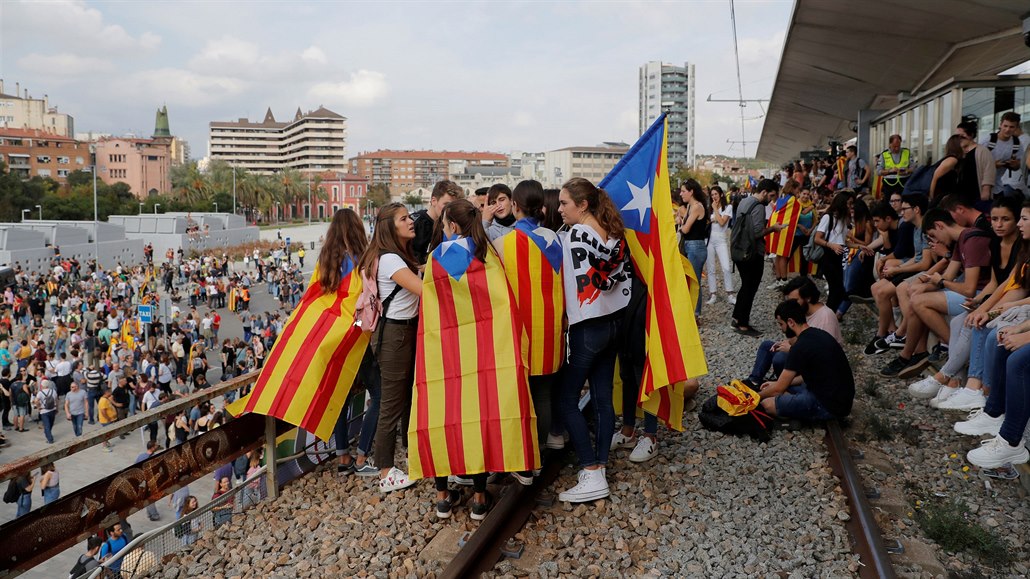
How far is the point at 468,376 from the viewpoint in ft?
15.1

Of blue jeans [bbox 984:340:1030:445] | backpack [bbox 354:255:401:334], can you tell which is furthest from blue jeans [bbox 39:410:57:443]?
blue jeans [bbox 984:340:1030:445]

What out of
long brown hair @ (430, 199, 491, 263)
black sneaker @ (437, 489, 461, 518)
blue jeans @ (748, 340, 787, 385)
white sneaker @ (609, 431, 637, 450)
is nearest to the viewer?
long brown hair @ (430, 199, 491, 263)

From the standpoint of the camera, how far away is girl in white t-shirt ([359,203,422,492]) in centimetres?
479

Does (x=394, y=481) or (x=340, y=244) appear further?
(x=340, y=244)

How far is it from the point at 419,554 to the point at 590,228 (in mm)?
2210

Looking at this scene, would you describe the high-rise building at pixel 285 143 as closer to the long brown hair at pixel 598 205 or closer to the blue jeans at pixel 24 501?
the blue jeans at pixel 24 501

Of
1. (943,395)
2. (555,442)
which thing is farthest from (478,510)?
(943,395)

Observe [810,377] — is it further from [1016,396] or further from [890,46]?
[890,46]

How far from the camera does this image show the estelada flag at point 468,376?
4508 mm

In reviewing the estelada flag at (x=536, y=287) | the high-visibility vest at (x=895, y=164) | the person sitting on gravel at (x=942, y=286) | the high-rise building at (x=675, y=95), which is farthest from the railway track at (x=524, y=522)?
the high-rise building at (x=675, y=95)

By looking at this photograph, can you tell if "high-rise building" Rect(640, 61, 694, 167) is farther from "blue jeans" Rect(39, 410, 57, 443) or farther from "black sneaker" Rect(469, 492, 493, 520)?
"black sneaker" Rect(469, 492, 493, 520)

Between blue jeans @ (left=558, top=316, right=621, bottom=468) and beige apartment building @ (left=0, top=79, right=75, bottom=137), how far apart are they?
614ft

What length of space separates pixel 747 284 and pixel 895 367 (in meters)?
2.19

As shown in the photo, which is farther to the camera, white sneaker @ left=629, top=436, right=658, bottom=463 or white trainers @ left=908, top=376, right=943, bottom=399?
white trainers @ left=908, top=376, right=943, bottom=399
